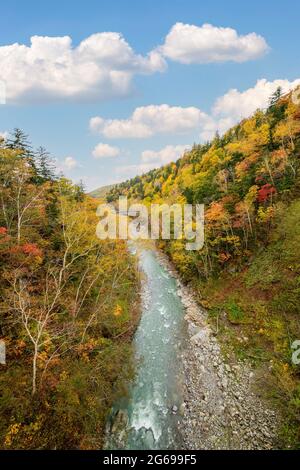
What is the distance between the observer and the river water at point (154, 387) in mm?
12008

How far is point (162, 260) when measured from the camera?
123 ft

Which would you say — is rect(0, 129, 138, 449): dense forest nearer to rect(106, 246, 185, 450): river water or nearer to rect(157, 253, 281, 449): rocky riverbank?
rect(106, 246, 185, 450): river water

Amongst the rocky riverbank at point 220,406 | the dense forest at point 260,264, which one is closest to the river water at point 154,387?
the rocky riverbank at point 220,406

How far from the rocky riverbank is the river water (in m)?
0.71

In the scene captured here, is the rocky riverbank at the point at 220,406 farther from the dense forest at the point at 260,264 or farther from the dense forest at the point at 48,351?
the dense forest at the point at 48,351

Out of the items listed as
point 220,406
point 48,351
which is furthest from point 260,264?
point 48,351

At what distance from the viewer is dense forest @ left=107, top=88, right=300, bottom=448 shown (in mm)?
15010

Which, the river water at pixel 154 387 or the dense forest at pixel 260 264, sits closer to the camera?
the river water at pixel 154 387

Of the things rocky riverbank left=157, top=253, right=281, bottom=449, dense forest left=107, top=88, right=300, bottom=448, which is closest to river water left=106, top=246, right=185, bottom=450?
rocky riverbank left=157, top=253, right=281, bottom=449

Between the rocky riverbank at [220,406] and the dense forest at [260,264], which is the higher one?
the dense forest at [260,264]

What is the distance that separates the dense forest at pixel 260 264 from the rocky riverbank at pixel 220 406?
0.76 meters
